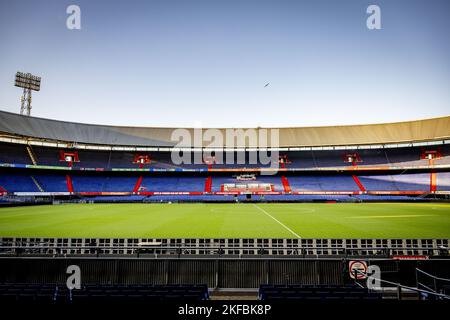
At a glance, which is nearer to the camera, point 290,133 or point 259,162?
point 259,162

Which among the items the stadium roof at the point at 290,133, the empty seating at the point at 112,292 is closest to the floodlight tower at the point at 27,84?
the stadium roof at the point at 290,133

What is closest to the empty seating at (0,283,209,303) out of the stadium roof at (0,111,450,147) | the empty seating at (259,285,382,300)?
the empty seating at (259,285,382,300)

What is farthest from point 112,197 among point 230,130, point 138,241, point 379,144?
point 379,144

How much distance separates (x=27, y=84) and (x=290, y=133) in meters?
56.8

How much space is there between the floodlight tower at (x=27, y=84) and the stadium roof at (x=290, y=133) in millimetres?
7370

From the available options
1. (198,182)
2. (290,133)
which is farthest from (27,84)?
(290,133)

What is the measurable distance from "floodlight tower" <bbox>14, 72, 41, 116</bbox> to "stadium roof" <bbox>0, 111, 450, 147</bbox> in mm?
7370

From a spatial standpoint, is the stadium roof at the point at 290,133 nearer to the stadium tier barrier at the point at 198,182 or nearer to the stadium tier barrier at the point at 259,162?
the stadium tier barrier at the point at 259,162

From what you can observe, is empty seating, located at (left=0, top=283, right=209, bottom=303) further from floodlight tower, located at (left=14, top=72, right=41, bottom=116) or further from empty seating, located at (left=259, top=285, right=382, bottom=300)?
floodlight tower, located at (left=14, top=72, right=41, bottom=116)

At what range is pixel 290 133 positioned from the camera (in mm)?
62750

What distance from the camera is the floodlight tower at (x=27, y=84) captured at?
177 ft

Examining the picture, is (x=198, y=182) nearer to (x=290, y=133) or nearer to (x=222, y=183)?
(x=222, y=183)
